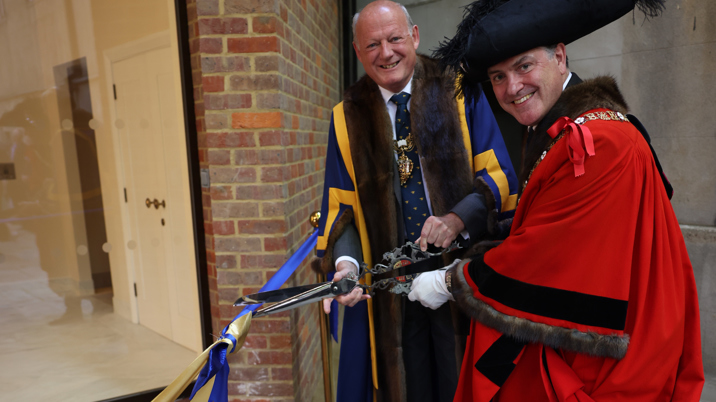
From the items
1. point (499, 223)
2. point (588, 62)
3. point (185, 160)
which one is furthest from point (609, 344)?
point (588, 62)

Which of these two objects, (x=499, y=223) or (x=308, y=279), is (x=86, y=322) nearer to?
(x=308, y=279)

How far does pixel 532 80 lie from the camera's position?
1.21m

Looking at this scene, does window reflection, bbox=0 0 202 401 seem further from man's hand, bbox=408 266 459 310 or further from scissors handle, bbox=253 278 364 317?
man's hand, bbox=408 266 459 310

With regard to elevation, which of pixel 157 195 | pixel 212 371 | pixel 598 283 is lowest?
pixel 212 371

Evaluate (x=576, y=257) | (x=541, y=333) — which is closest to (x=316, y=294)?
(x=541, y=333)

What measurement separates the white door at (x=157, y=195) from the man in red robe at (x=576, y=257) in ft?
6.64

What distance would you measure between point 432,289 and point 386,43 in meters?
0.98

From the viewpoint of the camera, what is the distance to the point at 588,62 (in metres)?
3.17

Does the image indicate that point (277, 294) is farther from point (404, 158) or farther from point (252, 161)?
point (252, 161)

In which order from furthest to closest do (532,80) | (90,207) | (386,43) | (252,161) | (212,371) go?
(90,207) < (252,161) < (386,43) < (212,371) < (532,80)

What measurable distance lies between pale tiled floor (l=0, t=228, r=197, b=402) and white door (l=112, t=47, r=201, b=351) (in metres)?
0.17

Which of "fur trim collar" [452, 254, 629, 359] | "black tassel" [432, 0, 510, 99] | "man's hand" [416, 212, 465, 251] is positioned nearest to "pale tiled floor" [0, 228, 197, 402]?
"man's hand" [416, 212, 465, 251]

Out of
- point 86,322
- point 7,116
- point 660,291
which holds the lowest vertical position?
point 86,322

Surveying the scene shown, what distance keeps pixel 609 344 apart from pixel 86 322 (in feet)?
10.1
